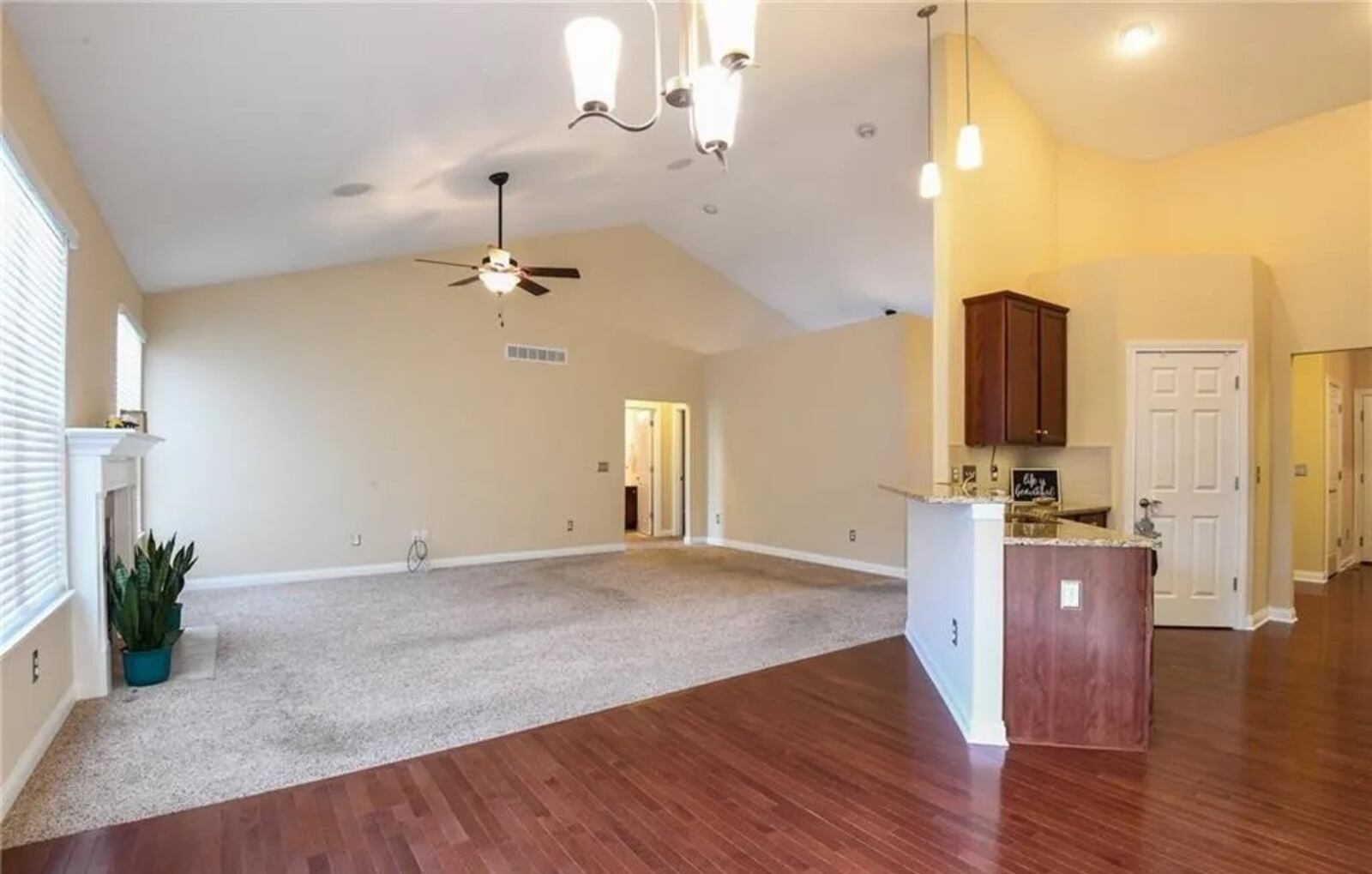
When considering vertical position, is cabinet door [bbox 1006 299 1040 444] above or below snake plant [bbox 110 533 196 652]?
above

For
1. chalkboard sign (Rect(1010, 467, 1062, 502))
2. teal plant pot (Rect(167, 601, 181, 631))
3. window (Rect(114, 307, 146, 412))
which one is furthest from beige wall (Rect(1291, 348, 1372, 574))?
window (Rect(114, 307, 146, 412))

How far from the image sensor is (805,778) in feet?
9.03

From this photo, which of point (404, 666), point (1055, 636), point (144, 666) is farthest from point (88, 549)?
point (1055, 636)

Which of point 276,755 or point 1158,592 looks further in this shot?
point 1158,592

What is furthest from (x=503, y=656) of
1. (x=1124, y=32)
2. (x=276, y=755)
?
(x=1124, y=32)

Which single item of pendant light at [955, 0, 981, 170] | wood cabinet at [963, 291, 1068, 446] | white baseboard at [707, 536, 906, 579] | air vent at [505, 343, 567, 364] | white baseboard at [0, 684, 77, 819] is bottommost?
white baseboard at [707, 536, 906, 579]

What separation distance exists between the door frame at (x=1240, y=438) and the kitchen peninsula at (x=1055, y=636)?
2227 mm

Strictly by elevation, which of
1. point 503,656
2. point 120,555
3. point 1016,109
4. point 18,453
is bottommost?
point 503,656

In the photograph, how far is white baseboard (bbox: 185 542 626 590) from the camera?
659 cm

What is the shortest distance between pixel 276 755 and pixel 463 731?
0.76 m

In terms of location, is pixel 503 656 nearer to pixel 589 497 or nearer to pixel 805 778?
pixel 805 778

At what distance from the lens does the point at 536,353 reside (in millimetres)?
8414

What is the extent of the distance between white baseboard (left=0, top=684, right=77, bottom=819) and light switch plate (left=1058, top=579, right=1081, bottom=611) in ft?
13.8

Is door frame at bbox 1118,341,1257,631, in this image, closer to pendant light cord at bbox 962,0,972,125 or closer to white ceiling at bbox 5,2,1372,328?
white ceiling at bbox 5,2,1372,328
